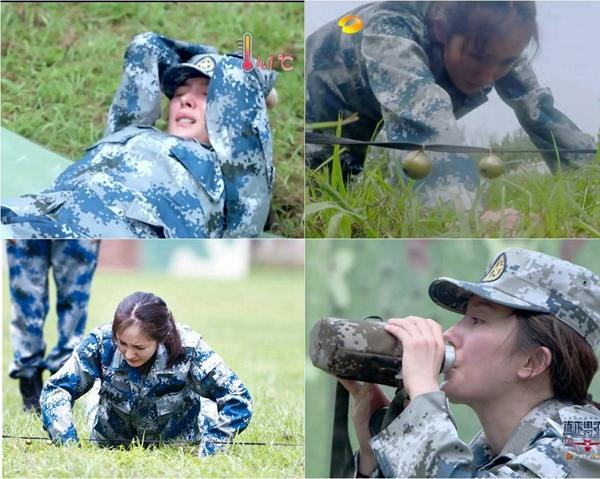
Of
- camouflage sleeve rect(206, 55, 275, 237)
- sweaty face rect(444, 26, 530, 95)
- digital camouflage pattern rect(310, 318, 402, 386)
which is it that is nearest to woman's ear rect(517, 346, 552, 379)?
digital camouflage pattern rect(310, 318, 402, 386)

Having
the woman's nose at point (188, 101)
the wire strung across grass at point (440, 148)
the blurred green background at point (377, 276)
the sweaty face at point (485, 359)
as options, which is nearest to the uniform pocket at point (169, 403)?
the blurred green background at point (377, 276)

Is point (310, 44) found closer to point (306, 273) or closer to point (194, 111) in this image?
point (194, 111)

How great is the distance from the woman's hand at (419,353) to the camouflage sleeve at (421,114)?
2.46 feet

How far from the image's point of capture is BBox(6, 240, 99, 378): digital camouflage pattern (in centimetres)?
319

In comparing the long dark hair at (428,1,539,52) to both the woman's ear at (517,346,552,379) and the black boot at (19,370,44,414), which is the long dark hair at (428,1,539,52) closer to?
the woman's ear at (517,346,552,379)

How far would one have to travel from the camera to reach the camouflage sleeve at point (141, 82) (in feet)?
11.5

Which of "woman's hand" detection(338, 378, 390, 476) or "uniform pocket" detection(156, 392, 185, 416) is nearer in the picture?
"woman's hand" detection(338, 378, 390, 476)

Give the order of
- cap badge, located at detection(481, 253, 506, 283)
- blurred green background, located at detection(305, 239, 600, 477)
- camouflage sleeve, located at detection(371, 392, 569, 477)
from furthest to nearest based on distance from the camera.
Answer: blurred green background, located at detection(305, 239, 600, 477) → cap badge, located at detection(481, 253, 506, 283) → camouflage sleeve, located at detection(371, 392, 569, 477)

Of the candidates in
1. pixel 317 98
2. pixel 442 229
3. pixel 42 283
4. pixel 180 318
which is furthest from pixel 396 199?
pixel 42 283

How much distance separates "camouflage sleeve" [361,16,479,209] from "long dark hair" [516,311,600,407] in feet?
2.45

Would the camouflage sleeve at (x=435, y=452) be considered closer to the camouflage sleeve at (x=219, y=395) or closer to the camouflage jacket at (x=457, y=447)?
the camouflage jacket at (x=457, y=447)

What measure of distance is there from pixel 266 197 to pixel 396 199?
0.42m

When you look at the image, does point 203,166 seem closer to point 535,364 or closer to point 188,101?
point 188,101

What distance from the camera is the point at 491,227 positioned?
3.18 metres
